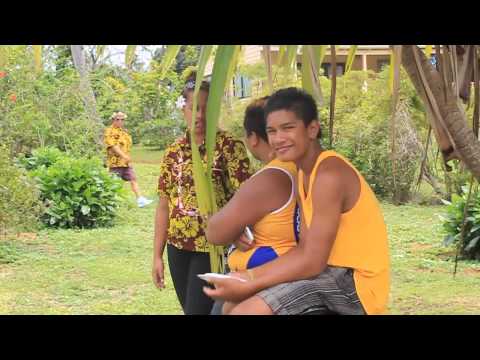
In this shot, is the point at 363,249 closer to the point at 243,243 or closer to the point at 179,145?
the point at 243,243

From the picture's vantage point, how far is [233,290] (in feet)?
7.01

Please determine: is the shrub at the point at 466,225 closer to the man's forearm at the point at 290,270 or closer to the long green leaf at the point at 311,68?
the man's forearm at the point at 290,270

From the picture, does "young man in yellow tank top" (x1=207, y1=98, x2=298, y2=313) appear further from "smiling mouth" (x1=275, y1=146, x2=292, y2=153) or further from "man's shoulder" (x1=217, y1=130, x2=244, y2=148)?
"man's shoulder" (x1=217, y1=130, x2=244, y2=148)

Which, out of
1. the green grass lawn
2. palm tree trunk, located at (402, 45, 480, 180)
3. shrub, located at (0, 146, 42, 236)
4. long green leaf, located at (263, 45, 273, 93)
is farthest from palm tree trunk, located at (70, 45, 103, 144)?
palm tree trunk, located at (402, 45, 480, 180)

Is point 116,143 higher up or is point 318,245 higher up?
point 318,245

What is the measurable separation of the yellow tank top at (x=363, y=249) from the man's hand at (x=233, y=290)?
23 centimetres

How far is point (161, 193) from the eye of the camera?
10.7ft

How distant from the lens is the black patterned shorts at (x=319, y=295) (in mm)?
2027

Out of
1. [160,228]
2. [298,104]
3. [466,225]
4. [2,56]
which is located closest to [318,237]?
[298,104]

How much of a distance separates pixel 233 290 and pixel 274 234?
9.0 inches

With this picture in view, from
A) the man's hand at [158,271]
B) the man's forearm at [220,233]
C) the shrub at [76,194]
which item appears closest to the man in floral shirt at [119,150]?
the shrub at [76,194]
